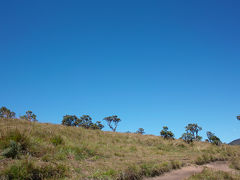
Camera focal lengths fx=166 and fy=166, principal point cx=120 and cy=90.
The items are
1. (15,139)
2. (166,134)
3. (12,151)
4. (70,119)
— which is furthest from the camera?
(70,119)

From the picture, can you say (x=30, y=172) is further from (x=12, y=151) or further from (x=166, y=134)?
(x=166, y=134)

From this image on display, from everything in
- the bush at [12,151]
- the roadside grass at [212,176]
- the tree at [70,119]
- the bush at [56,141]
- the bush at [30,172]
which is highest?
the tree at [70,119]

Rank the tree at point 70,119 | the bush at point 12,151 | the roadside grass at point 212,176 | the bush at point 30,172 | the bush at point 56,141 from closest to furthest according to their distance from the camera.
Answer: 1. the bush at point 30,172
2. the bush at point 12,151
3. the roadside grass at point 212,176
4. the bush at point 56,141
5. the tree at point 70,119

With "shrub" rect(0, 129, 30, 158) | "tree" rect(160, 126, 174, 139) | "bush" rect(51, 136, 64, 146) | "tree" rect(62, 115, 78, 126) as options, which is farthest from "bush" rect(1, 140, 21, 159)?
"tree" rect(62, 115, 78, 126)

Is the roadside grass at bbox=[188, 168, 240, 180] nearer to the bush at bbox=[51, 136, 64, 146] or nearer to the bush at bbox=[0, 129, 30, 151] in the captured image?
the bush at bbox=[51, 136, 64, 146]

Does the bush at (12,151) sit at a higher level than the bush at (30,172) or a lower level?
higher

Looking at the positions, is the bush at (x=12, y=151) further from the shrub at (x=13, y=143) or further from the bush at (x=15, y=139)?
the bush at (x=15, y=139)

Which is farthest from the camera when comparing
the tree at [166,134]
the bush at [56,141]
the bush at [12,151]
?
the tree at [166,134]

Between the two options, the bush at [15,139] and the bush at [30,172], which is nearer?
the bush at [30,172]

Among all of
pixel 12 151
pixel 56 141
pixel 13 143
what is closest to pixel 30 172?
pixel 12 151

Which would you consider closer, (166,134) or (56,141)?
(56,141)

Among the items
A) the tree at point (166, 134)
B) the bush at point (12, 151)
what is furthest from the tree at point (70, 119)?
the bush at point (12, 151)

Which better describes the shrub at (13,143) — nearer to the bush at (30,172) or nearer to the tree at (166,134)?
the bush at (30,172)

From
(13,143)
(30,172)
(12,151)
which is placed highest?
(13,143)
